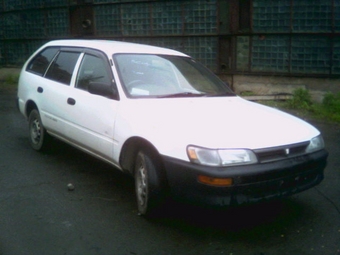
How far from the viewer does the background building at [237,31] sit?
10492mm

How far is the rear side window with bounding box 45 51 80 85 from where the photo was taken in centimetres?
634

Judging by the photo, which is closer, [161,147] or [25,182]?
[161,147]

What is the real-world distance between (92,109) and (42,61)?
209 centimetres

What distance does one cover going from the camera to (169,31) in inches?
496

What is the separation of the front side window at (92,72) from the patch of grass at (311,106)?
17.4 ft

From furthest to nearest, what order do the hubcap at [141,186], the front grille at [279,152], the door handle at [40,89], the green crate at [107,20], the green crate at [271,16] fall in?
the green crate at [107,20]
the green crate at [271,16]
the door handle at [40,89]
the hubcap at [141,186]
the front grille at [279,152]

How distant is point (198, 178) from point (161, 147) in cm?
50

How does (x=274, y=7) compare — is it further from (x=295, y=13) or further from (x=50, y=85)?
(x=50, y=85)

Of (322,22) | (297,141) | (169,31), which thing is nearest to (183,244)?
(297,141)

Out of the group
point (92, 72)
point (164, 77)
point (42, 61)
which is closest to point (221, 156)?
point (164, 77)

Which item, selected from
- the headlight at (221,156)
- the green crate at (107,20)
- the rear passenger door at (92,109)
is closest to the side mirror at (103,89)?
the rear passenger door at (92,109)

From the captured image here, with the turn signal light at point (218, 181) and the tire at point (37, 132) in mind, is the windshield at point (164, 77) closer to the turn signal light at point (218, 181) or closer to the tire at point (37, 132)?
the turn signal light at point (218, 181)

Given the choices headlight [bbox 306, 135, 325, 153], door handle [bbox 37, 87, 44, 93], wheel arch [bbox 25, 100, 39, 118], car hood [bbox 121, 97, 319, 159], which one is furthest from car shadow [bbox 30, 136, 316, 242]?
wheel arch [bbox 25, 100, 39, 118]

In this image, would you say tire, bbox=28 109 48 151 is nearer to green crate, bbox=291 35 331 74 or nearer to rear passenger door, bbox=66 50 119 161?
rear passenger door, bbox=66 50 119 161
